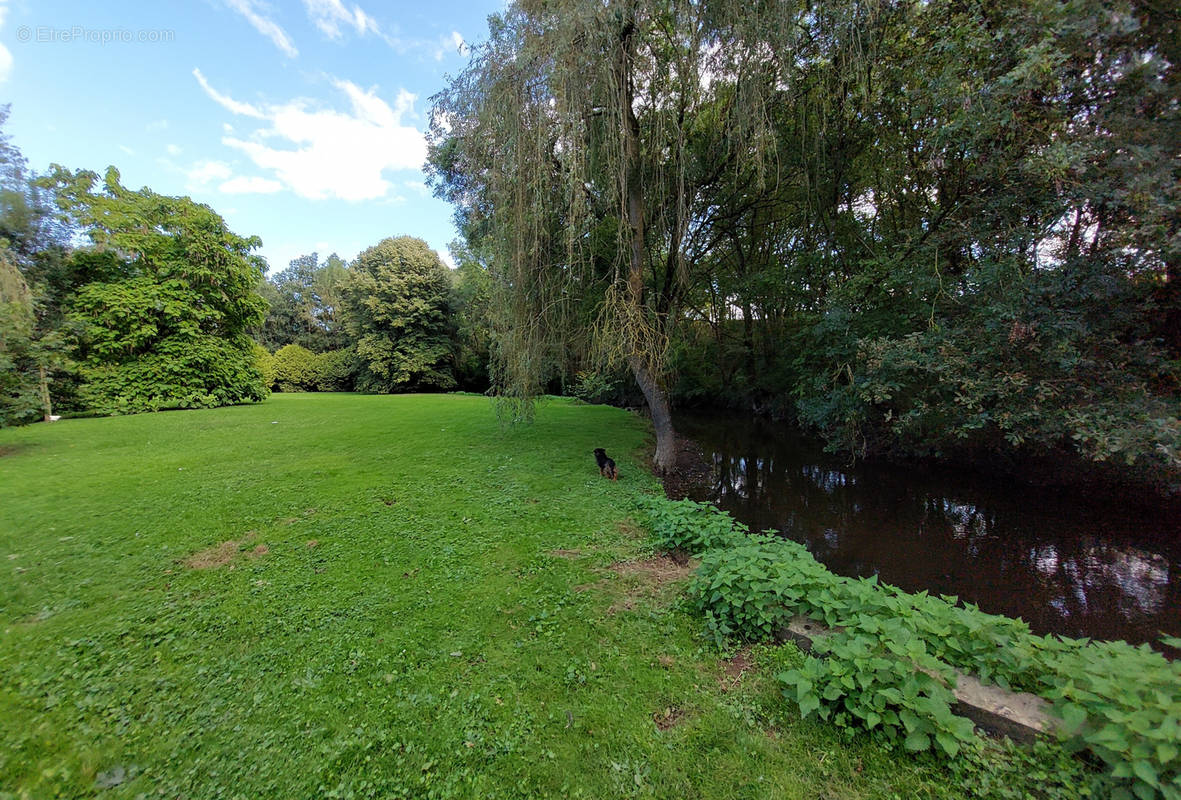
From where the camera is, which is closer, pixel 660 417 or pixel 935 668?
pixel 935 668

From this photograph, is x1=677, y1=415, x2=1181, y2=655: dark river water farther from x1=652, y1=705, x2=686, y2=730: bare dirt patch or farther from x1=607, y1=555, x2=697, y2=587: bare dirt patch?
x1=652, y1=705, x2=686, y2=730: bare dirt patch

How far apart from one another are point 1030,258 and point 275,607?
8905 millimetres

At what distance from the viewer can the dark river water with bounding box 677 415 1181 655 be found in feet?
13.5

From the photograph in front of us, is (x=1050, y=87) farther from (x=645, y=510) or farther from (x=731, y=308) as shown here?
(x=731, y=308)

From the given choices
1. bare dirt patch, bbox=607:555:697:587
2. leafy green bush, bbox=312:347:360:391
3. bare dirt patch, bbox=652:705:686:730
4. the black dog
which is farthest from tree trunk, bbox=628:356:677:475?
leafy green bush, bbox=312:347:360:391

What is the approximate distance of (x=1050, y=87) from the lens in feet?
13.9

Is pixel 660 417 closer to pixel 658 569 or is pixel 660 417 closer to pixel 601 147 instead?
pixel 658 569

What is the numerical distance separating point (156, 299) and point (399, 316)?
464 inches

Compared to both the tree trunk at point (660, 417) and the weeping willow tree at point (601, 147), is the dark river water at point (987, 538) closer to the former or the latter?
the tree trunk at point (660, 417)

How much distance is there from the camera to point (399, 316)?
23.6 metres

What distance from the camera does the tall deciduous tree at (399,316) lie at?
76.7 ft

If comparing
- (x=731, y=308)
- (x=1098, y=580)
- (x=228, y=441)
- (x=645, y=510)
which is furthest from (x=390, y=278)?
(x=1098, y=580)

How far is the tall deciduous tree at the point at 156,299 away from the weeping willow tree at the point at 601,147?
10833 millimetres

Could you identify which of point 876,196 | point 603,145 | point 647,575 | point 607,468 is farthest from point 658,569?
point 876,196
